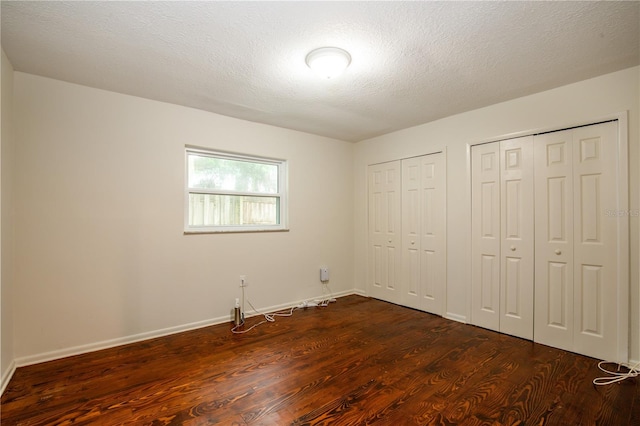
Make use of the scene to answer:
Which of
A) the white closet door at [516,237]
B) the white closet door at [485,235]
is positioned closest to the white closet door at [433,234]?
the white closet door at [485,235]

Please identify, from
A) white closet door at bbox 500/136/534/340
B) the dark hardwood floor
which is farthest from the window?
white closet door at bbox 500/136/534/340

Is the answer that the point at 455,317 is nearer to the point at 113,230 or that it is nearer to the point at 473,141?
the point at 473,141

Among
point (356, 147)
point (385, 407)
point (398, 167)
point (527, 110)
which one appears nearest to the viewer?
point (385, 407)

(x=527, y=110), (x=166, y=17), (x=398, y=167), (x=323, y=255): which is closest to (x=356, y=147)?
(x=398, y=167)

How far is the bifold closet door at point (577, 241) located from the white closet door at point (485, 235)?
0.37 metres

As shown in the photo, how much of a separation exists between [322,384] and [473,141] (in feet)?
9.60

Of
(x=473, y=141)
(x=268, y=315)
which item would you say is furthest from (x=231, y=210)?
(x=473, y=141)

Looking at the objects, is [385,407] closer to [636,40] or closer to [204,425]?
[204,425]

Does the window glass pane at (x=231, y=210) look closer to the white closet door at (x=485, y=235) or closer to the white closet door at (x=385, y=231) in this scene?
the white closet door at (x=385, y=231)

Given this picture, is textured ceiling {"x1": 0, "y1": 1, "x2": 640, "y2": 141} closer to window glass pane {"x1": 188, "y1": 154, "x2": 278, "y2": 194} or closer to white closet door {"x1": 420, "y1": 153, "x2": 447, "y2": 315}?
window glass pane {"x1": 188, "y1": 154, "x2": 278, "y2": 194}

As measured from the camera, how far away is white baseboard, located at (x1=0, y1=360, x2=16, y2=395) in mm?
2022

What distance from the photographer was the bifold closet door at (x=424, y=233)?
12.0ft

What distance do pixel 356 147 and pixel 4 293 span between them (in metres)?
4.23

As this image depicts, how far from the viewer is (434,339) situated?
293 centimetres
